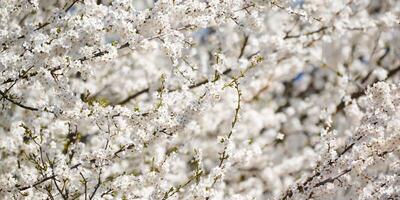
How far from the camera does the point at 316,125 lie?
9.79 meters

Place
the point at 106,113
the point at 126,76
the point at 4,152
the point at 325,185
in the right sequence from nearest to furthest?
the point at 106,113 → the point at 325,185 → the point at 4,152 → the point at 126,76

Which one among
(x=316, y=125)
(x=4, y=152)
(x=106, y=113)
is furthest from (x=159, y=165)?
(x=316, y=125)

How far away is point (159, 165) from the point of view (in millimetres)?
4223

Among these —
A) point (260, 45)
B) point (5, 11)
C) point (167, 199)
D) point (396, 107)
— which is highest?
point (260, 45)

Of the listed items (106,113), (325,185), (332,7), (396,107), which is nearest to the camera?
(106,113)

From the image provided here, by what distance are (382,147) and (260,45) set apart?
287 cm

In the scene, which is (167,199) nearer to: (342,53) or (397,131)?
(397,131)

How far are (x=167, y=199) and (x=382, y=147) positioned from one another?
5.92ft

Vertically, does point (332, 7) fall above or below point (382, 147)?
above

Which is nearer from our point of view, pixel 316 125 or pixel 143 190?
pixel 143 190

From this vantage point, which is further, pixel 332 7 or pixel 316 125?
pixel 316 125

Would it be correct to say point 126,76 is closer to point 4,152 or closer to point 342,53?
point 4,152

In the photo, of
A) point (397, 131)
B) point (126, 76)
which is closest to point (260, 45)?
point (126, 76)

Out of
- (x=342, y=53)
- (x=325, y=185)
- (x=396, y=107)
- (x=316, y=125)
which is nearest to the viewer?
(x=325, y=185)
